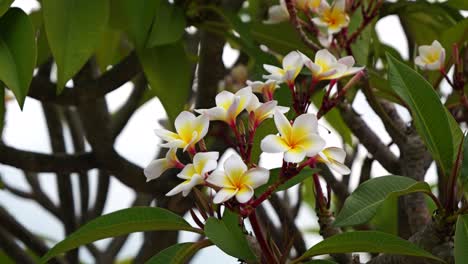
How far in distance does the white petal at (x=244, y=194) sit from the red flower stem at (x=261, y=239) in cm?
4

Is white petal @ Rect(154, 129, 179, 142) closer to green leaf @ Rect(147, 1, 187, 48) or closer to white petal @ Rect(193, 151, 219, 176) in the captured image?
white petal @ Rect(193, 151, 219, 176)

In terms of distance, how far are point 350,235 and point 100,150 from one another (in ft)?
1.80

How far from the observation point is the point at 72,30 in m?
0.84

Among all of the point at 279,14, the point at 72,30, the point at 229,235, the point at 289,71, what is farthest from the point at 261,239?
the point at 279,14

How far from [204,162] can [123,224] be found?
10cm

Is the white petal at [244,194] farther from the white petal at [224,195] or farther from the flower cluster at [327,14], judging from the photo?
the flower cluster at [327,14]

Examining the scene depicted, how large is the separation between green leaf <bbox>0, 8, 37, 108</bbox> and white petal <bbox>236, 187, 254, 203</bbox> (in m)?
0.25

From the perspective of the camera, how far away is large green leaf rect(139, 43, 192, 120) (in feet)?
3.21

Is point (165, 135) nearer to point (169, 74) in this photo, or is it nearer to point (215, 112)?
point (215, 112)

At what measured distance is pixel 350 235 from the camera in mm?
648

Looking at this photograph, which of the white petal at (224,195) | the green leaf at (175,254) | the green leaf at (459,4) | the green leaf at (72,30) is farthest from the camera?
the green leaf at (459,4)

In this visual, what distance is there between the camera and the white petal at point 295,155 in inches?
23.9

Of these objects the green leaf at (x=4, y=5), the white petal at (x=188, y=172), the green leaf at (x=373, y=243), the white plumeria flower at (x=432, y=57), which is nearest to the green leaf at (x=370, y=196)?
the green leaf at (x=373, y=243)

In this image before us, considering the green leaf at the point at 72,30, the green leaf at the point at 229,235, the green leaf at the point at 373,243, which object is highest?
the green leaf at the point at 72,30
